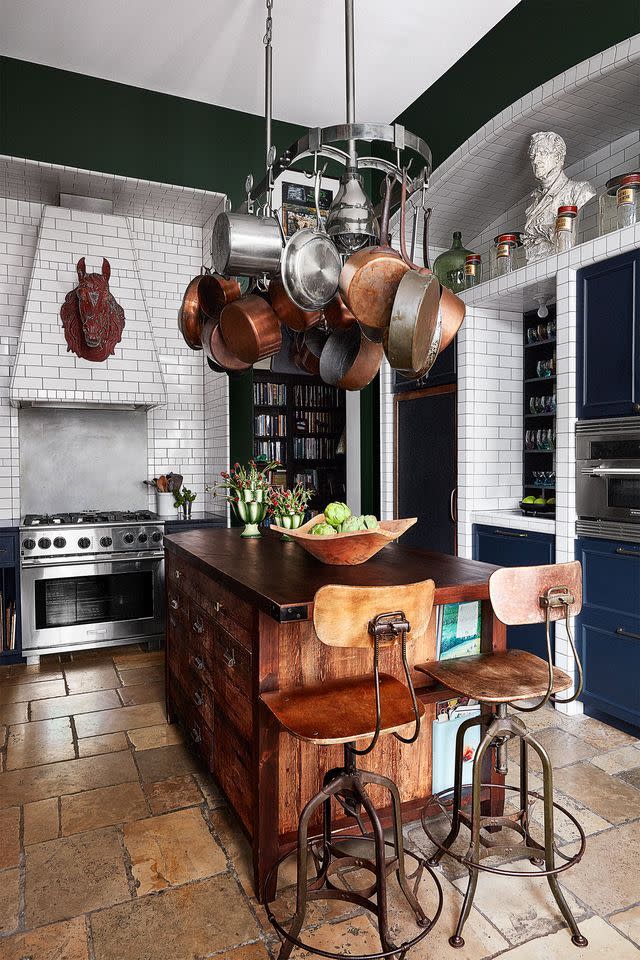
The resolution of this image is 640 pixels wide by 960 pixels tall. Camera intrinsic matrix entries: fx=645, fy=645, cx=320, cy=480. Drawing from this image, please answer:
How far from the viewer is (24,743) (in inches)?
128

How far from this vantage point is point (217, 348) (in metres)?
3.26

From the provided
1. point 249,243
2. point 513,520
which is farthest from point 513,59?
point 513,520

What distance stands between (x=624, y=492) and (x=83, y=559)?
3514mm

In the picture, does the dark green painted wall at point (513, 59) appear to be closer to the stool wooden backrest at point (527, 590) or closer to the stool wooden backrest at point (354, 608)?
the stool wooden backrest at point (527, 590)

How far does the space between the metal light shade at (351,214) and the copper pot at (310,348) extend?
0.55 metres

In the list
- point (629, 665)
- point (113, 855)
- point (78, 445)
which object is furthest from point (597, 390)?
point (78, 445)

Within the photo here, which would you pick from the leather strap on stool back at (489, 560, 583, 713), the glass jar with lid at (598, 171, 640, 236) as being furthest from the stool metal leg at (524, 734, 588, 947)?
the glass jar with lid at (598, 171, 640, 236)

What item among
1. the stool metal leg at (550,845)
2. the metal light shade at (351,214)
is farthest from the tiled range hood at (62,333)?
the stool metal leg at (550,845)

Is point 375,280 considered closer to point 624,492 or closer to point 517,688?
point 517,688

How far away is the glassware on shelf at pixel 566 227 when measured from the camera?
143 inches

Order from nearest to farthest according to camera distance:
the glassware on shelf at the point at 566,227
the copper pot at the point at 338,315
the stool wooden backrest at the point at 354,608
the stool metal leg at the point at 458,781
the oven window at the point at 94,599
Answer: the stool wooden backrest at the point at 354,608 → the stool metal leg at the point at 458,781 → the copper pot at the point at 338,315 → the glassware on shelf at the point at 566,227 → the oven window at the point at 94,599

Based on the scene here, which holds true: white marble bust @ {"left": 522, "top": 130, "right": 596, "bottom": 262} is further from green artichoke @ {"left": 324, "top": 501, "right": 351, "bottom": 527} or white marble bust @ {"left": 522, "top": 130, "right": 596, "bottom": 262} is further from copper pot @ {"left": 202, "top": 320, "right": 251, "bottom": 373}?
green artichoke @ {"left": 324, "top": 501, "right": 351, "bottom": 527}

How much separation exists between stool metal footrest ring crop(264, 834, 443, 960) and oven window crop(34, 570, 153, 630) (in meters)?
2.88

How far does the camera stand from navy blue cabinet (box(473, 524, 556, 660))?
3.86 m
